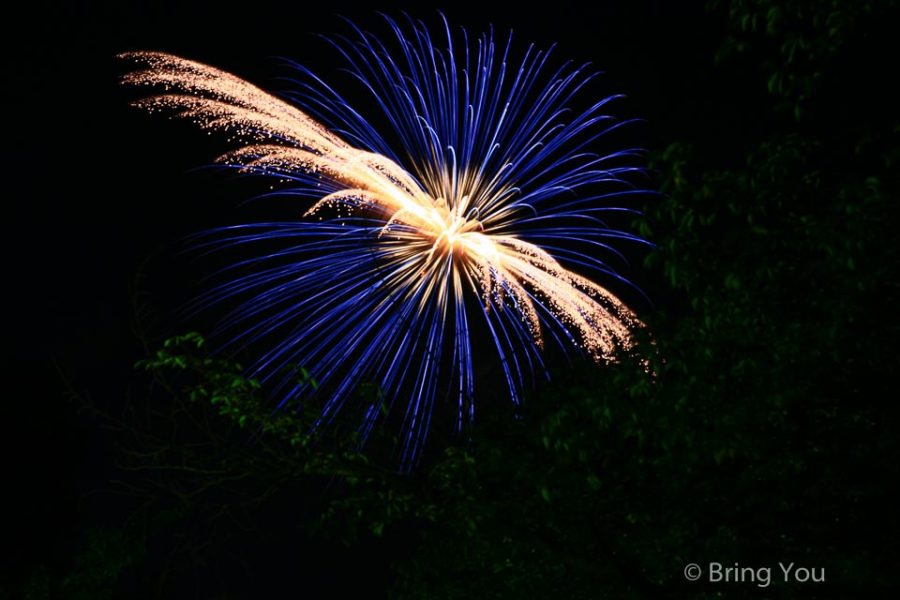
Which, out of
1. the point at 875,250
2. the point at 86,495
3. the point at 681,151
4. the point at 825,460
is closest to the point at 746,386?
the point at 825,460

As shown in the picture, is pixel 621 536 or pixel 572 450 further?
pixel 621 536

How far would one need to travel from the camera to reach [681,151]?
20.6ft

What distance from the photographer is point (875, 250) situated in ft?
19.5

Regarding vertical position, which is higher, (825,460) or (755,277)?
(755,277)

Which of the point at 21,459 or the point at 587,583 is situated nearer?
the point at 587,583

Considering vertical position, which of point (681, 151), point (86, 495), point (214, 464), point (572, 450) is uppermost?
point (681, 151)

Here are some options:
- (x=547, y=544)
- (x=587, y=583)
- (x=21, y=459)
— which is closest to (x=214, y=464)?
(x=547, y=544)

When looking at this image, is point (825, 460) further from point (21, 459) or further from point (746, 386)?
point (21, 459)

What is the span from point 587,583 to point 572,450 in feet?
12.6

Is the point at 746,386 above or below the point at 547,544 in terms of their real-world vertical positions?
above

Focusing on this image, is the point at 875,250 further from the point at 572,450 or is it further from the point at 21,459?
the point at 21,459

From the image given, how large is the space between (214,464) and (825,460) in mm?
5717

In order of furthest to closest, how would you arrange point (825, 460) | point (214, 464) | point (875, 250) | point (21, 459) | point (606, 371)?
point (21, 459) → point (606, 371) → point (214, 464) → point (825, 460) → point (875, 250)

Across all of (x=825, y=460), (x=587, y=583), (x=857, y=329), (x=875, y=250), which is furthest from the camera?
(x=587, y=583)
